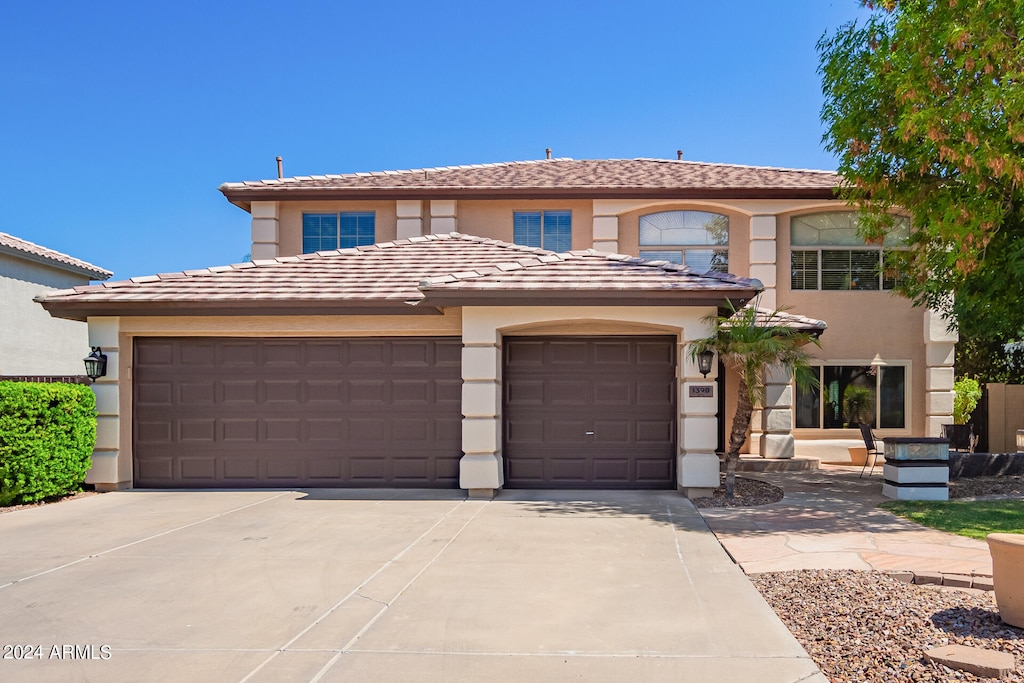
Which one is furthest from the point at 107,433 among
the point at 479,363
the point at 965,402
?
the point at 965,402

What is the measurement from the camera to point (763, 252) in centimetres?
1806

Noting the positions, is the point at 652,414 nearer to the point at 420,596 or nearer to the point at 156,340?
the point at 420,596

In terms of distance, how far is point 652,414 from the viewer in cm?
1261

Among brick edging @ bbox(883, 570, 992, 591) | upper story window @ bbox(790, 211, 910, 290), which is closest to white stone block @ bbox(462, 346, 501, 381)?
brick edging @ bbox(883, 570, 992, 591)

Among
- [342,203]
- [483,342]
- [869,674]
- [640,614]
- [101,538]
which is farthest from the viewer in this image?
[342,203]

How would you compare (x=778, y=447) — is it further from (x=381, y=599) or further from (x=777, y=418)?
(x=381, y=599)

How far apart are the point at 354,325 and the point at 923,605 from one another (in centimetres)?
922

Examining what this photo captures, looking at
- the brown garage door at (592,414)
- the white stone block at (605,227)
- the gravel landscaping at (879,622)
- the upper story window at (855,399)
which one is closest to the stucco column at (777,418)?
the upper story window at (855,399)

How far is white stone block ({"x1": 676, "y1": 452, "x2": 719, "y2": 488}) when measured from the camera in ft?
38.4

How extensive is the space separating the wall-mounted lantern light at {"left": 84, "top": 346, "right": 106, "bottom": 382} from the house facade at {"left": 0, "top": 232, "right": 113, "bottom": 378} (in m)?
10.1

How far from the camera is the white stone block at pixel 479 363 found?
38.9ft

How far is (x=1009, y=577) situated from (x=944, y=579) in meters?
1.50

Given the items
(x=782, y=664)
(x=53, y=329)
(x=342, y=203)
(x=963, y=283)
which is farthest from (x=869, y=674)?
(x=53, y=329)

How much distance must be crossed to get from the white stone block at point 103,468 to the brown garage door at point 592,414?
6504 mm
